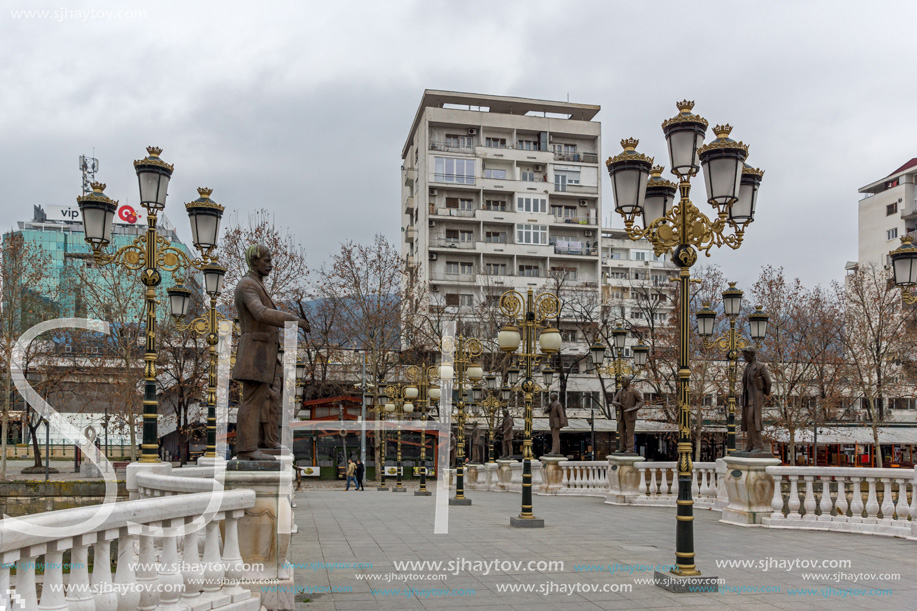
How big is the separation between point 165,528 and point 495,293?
Answer: 49231 mm

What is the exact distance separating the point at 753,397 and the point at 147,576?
12.2m

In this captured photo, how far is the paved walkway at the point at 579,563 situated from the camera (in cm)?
704

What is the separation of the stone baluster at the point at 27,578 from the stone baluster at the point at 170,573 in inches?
45.4

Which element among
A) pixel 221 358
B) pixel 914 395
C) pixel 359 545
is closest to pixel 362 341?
pixel 221 358

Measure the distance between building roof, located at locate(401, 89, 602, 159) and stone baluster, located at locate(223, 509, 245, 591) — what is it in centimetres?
5770

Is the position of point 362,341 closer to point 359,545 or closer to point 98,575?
point 359,545

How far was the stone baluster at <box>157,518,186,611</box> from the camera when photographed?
511 cm

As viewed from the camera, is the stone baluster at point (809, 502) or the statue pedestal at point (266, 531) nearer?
the statue pedestal at point (266, 531)

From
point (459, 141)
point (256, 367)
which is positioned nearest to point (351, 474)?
point (256, 367)

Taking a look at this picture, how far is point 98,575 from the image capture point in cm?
452

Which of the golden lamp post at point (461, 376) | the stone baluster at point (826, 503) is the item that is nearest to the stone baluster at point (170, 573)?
the stone baluster at point (826, 503)

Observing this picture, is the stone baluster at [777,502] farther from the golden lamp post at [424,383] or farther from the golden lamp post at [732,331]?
the golden lamp post at [424,383]

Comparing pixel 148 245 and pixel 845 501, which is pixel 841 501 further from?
pixel 148 245

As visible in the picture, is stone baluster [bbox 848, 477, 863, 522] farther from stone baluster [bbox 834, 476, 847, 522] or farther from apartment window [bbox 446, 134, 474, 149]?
apartment window [bbox 446, 134, 474, 149]
